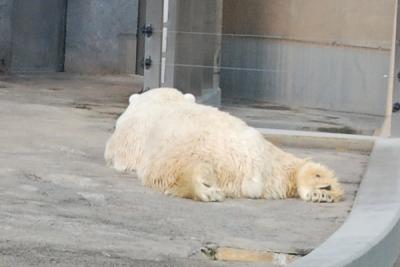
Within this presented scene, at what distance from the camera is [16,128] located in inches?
306

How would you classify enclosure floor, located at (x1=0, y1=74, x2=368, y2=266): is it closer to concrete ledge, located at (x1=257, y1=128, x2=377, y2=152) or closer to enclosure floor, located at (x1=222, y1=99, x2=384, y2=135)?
concrete ledge, located at (x1=257, y1=128, x2=377, y2=152)

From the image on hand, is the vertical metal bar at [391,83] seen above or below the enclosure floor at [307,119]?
above

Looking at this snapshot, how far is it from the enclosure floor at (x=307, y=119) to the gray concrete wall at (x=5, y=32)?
585 centimetres

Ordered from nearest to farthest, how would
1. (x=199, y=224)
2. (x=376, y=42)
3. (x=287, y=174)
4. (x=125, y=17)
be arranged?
(x=199, y=224) → (x=287, y=174) → (x=376, y=42) → (x=125, y=17)

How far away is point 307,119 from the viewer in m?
8.59

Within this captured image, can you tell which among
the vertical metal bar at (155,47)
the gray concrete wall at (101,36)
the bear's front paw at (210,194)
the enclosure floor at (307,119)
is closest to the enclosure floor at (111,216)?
the bear's front paw at (210,194)

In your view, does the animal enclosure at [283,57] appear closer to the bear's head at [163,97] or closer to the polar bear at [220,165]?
the bear's head at [163,97]

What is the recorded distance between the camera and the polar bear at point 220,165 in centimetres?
524

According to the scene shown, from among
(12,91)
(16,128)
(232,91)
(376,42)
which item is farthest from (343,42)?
(12,91)

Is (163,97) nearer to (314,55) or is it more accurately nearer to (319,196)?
(319,196)

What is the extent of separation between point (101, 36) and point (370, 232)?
12049 mm

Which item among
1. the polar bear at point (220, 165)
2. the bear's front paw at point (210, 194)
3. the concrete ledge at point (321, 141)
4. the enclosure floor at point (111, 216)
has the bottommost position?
the concrete ledge at point (321, 141)

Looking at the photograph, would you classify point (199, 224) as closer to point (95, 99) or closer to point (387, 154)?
point (387, 154)

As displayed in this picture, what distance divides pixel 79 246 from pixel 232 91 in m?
4.96
